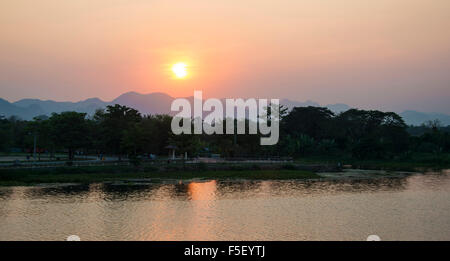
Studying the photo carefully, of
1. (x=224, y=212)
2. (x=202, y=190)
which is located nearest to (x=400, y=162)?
(x=202, y=190)

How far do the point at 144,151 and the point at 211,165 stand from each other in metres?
14.7

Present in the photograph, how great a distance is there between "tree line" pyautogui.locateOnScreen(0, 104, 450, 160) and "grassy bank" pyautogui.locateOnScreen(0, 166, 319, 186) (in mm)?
5574

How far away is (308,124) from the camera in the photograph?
8656cm

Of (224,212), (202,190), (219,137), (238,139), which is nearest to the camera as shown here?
(224,212)

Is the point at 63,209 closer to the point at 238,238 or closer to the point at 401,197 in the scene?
the point at 238,238

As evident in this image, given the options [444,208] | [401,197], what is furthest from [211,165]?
[444,208]

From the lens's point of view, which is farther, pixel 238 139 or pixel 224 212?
pixel 238 139

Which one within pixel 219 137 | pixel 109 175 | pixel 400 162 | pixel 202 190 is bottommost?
pixel 202 190

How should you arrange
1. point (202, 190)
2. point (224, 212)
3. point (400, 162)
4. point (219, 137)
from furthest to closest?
point (219, 137), point (400, 162), point (202, 190), point (224, 212)

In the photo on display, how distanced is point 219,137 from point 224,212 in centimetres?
3927

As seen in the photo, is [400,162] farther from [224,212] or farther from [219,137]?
[224,212]

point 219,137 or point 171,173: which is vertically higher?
point 219,137

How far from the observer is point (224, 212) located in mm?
27812

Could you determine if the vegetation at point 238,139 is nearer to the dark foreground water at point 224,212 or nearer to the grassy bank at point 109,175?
the grassy bank at point 109,175
